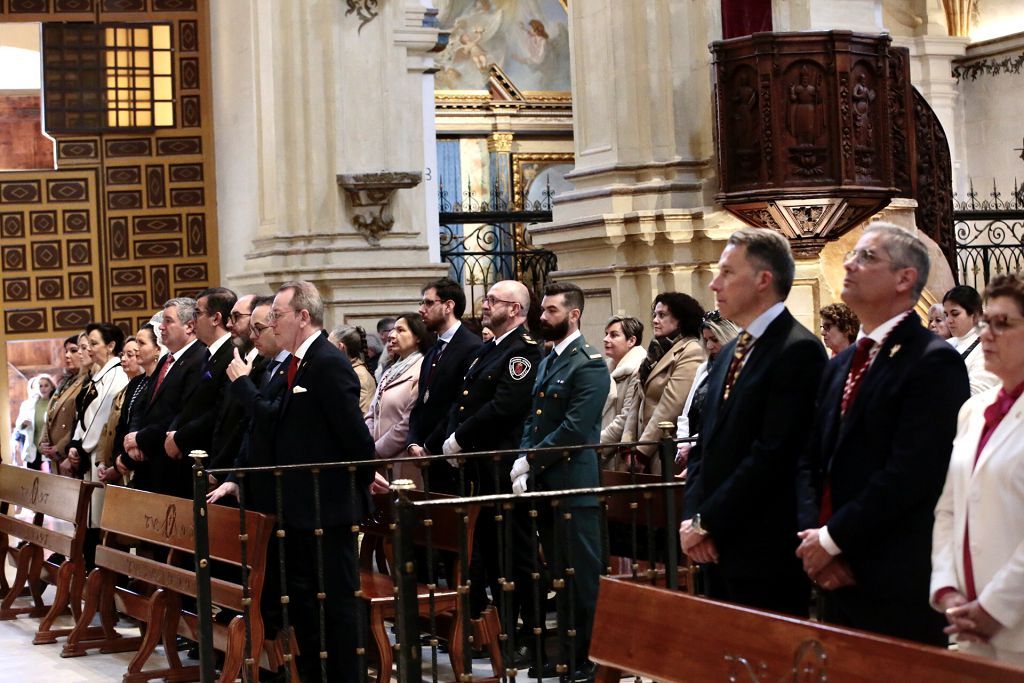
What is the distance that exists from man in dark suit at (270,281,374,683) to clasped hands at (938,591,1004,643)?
2.90m

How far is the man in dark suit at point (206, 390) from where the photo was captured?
735cm

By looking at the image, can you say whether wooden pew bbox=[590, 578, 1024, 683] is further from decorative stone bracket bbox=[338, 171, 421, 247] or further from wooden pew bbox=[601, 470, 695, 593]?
decorative stone bracket bbox=[338, 171, 421, 247]

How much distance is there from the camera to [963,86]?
2056 centimetres

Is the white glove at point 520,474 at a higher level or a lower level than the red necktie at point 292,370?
lower

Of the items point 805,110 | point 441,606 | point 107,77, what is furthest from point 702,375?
point 107,77

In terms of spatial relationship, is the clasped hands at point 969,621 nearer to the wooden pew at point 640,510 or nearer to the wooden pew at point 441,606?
the wooden pew at point 640,510

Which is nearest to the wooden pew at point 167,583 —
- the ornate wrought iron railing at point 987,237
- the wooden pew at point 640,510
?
the wooden pew at point 640,510

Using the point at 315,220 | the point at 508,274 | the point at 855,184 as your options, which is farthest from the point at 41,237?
the point at 855,184

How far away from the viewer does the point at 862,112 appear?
28.9 ft

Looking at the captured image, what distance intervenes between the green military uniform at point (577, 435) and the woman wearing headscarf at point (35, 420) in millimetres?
5384

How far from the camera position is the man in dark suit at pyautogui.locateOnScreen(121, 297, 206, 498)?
7.68m

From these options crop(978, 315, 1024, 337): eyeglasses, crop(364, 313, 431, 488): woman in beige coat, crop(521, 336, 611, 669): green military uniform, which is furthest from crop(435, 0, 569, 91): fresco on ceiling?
crop(978, 315, 1024, 337): eyeglasses

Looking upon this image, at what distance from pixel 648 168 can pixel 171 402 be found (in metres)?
3.61

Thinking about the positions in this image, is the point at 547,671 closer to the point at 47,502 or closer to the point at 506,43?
the point at 47,502
